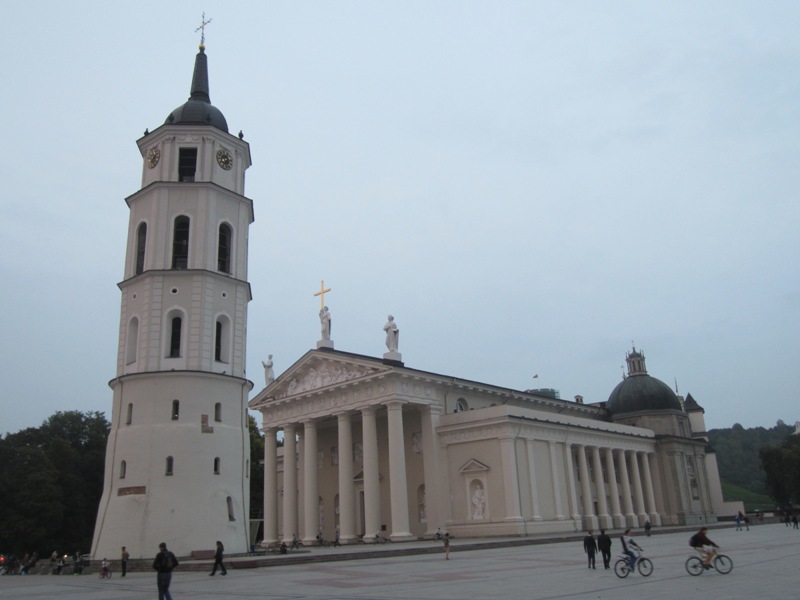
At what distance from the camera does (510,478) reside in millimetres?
43188

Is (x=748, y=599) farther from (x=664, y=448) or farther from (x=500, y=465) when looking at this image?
(x=664, y=448)

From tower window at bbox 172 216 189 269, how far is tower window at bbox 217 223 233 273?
57.7 inches

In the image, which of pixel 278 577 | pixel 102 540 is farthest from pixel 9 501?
pixel 278 577

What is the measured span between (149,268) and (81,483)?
31935 millimetres

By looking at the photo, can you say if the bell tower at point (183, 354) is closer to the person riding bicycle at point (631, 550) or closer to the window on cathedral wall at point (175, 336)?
the window on cathedral wall at point (175, 336)

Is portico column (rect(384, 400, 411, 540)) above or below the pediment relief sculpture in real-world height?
below

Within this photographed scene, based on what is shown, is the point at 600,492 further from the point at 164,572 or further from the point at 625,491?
the point at 164,572

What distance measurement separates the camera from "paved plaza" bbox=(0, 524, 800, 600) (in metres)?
13.5

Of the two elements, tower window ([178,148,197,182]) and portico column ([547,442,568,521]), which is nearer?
tower window ([178,148,197,182])

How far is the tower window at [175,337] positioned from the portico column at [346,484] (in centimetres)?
1872

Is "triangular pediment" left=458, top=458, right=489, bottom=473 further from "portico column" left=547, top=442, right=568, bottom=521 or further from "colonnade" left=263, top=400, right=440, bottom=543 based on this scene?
"portico column" left=547, top=442, right=568, bottom=521

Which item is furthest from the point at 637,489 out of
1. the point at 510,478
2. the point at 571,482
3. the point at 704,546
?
the point at 704,546

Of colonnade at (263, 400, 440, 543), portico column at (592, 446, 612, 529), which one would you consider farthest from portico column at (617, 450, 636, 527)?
colonnade at (263, 400, 440, 543)

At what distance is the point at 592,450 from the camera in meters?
54.0
